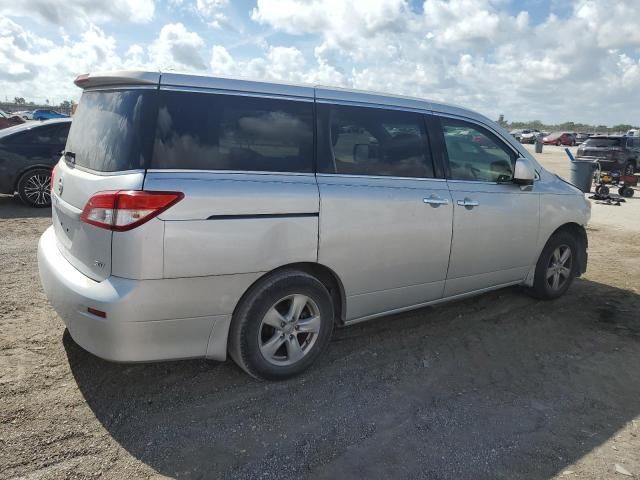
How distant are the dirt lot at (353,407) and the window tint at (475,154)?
1.37 metres

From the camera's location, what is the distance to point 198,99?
2965 mm

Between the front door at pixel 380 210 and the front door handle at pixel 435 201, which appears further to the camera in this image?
the front door handle at pixel 435 201

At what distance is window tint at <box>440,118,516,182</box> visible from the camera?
419 cm

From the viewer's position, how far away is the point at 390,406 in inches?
127

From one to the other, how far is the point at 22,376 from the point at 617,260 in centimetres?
741

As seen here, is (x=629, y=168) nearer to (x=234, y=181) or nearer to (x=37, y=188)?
(x=37, y=188)

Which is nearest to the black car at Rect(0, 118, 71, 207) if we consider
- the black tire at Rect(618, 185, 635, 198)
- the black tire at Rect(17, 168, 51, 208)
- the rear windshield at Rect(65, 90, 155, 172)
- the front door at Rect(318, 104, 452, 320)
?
the black tire at Rect(17, 168, 51, 208)

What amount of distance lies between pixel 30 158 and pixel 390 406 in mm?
8291

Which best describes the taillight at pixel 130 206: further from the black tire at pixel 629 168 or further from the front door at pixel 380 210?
the black tire at pixel 629 168

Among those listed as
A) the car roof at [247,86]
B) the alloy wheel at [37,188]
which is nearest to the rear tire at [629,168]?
the car roof at [247,86]

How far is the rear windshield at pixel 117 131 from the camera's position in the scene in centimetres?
279

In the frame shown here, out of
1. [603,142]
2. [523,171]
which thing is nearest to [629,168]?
[603,142]

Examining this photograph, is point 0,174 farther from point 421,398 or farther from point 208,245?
point 421,398

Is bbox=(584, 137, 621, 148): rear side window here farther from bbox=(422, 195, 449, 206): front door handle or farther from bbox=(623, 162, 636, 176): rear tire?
bbox=(422, 195, 449, 206): front door handle
